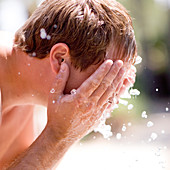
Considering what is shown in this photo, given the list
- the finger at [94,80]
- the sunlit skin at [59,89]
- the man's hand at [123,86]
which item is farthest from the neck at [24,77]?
the man's hand at [123,86]

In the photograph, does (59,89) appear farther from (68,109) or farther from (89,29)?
(89,29)

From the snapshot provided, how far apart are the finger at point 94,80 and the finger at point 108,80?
20 mm

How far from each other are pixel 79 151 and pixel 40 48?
3.99 meters

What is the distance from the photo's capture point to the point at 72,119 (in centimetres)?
183

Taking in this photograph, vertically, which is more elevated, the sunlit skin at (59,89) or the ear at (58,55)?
the ear at (58,55)

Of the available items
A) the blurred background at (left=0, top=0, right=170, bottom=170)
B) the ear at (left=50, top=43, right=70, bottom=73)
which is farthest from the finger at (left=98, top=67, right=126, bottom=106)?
the blurred background at (left=0, top=0, right=170, bottom=170)

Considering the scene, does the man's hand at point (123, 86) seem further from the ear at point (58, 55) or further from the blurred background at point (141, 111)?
the blurred background at point (141, 111)

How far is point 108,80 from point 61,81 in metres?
0.23

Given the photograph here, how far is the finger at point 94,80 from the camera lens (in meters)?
1.80

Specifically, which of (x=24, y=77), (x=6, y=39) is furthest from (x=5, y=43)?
(x=24, y=77)

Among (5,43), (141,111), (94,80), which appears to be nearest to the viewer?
(94,80)

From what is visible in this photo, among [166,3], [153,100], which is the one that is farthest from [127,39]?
[166,3]

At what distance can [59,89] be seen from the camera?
1.85 metres

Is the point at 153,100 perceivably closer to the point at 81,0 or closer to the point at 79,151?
the point at 79,151
